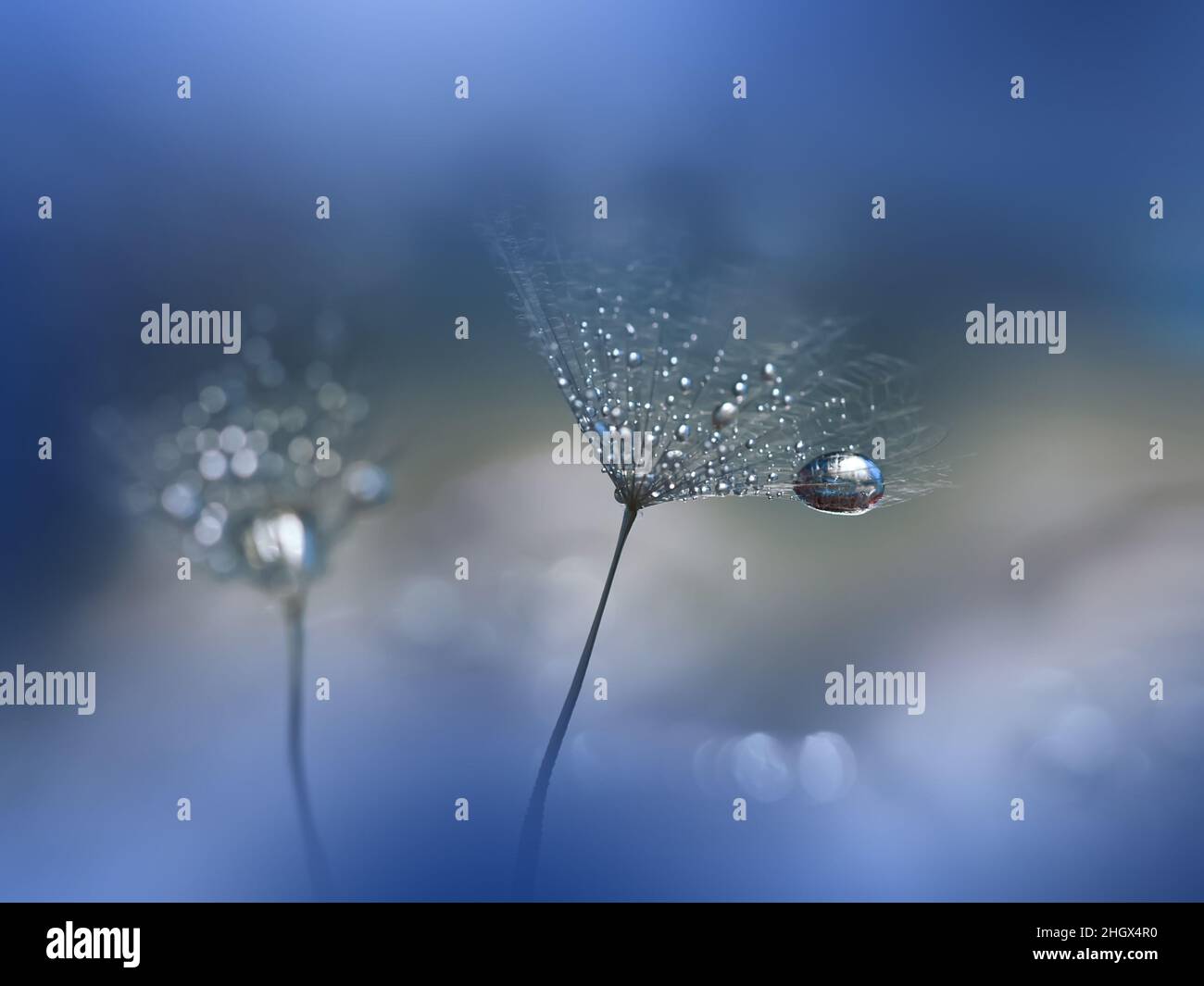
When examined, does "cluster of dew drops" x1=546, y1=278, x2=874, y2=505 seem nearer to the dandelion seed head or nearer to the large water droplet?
the large water droplet

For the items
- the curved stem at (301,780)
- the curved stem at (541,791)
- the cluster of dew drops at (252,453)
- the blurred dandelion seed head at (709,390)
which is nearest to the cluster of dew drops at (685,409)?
the blurred dandelion seed head at (709,390)

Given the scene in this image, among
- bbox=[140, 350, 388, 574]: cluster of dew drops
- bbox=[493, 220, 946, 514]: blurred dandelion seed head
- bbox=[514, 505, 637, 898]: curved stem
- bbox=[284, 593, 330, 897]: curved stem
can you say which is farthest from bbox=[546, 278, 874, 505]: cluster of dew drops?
bbox=[284, 593, 330, 897]: curved stem

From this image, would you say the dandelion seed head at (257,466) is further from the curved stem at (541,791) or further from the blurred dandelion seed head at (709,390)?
the curved stem at (541,791)

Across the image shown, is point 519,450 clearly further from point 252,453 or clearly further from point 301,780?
point 301,780

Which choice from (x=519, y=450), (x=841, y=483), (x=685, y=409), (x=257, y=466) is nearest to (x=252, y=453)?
(x=257, y=466)

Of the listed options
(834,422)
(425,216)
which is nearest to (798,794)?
→ (834,422)
